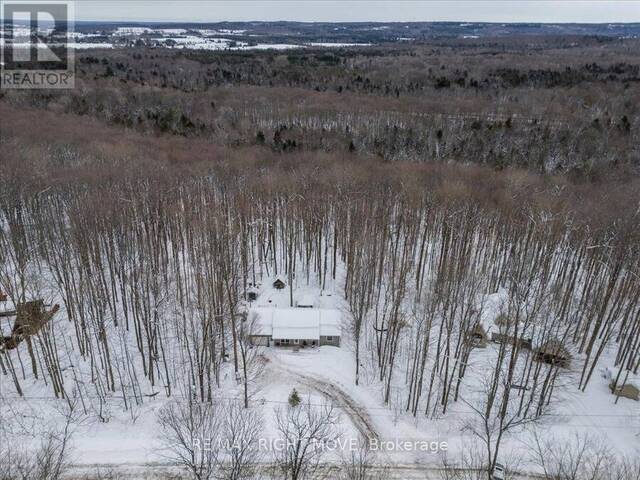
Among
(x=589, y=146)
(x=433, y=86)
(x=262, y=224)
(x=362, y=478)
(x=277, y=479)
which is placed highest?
(x=433, y=86)

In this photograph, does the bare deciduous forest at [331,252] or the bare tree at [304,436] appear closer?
the bare tree at [304,436]

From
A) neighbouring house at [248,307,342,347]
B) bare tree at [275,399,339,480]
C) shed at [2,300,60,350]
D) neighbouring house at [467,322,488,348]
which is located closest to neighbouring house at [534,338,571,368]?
neighbouring house at [467,322,488,348]

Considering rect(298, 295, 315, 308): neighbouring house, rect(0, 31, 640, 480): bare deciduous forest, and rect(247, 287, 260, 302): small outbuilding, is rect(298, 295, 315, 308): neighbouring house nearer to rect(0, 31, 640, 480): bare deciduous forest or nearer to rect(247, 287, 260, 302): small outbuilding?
rect(0, 31, 640, 480): bare deciduous forest

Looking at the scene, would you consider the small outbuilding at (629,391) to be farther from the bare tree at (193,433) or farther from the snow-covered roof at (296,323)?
the bare tree at (193,433)

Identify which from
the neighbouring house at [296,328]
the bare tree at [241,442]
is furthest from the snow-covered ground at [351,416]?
the neighbouring house at [296,328]

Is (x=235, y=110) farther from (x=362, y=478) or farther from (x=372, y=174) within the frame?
(x=362, y=478)

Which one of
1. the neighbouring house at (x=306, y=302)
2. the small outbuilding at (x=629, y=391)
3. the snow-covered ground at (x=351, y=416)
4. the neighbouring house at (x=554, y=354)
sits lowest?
the snow-covered ground at (x=351, y=416)

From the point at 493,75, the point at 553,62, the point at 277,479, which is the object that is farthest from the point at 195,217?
the point at 553,62
